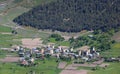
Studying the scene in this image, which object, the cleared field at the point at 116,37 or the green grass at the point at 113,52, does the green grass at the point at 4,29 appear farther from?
the green grass at the point at 113,52

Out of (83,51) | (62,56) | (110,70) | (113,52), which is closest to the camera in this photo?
(110,70)

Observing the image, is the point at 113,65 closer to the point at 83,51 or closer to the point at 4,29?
the point at 83,51

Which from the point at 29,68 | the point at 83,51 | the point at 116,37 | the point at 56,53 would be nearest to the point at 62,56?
the point at 56,53

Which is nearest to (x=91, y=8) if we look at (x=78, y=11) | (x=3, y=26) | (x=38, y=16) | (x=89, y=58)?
(x=78, y=11)

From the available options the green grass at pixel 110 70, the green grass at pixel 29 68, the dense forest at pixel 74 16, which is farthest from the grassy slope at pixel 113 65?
the dense forest at pixel 74 16

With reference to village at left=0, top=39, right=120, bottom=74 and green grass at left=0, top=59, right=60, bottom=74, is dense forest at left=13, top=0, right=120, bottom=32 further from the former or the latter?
green grass at left=0, top=59, right=60, bottom=74

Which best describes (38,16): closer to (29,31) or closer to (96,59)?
(29,31)

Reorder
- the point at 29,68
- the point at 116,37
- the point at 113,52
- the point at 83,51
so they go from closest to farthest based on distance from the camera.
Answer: the point at 29,68 < the point at 113,52 < the point at 83,51 < the point at 116,37
